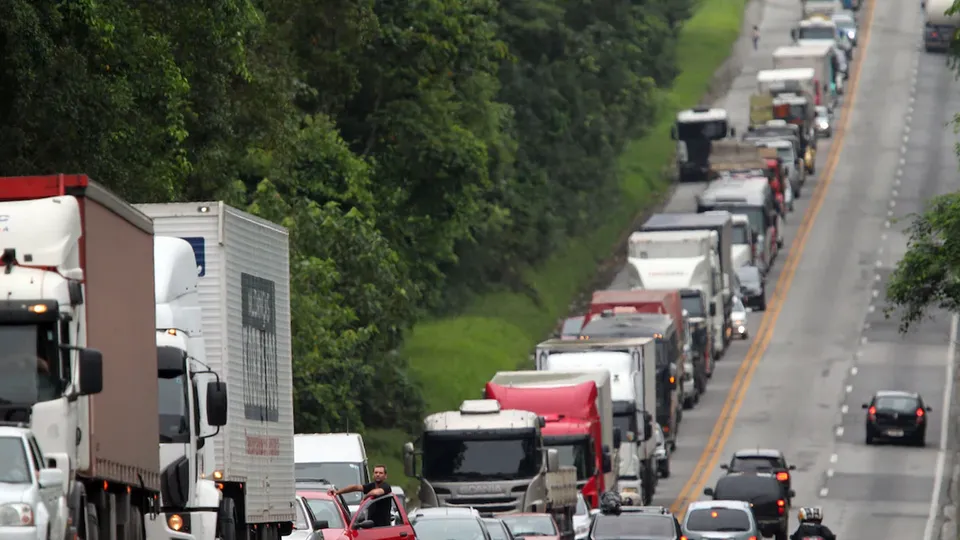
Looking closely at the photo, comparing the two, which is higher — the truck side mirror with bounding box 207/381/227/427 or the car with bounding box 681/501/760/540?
the truck side mirror with bounding box 207/381/227/427

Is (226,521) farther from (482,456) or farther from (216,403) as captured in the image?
(482,456)

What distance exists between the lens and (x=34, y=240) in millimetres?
15680

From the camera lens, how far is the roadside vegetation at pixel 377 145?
29.8m

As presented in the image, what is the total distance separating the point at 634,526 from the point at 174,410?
13150 mm

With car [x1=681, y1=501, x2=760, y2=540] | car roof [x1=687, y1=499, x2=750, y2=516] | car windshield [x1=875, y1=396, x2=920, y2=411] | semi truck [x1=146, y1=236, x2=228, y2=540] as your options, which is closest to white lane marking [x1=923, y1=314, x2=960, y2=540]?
car windshield [x1=875, y1=396, x2=920, y2=411]

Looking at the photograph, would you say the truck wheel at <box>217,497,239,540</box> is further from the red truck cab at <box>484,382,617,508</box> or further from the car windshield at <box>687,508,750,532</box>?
the red truck cab at <box>484,382,617,508</box>

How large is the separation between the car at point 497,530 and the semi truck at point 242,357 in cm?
450

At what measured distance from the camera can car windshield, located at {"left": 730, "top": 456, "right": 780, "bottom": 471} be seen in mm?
46469

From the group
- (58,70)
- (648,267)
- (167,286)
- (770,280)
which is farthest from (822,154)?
(167,286)

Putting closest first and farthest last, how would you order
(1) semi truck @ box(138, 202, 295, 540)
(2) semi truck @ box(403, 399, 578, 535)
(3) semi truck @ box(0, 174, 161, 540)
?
(3) semi truck @ box(0, 174, 161, 540), (1) semi truck @ box(138, 202, 295, 540), (2) semi truck @ box(403, 399, 578, 535)

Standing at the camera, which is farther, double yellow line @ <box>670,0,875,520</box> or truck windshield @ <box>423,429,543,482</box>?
double yellow line @ <box>670,0,875,520</box>

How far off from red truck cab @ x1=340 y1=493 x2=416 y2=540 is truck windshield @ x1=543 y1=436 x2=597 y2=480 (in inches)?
616

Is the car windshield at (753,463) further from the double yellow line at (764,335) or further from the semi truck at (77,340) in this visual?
the semi truck at (77,340)

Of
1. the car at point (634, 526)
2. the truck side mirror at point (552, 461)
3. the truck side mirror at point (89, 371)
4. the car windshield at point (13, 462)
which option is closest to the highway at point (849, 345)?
the truck side mirror at point (552, 461)
